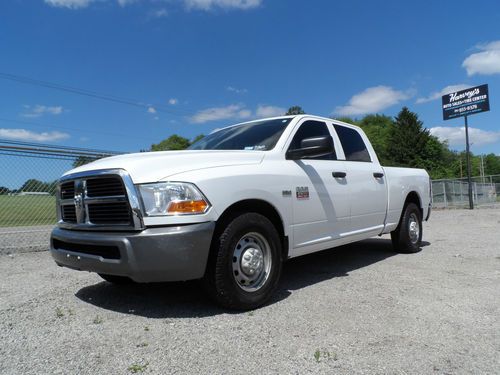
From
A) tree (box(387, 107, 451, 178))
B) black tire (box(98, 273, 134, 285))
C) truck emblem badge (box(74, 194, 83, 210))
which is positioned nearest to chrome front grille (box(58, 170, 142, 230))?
truck emblem badge (box(74, 194, 83, 210))

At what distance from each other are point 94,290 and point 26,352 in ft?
5.54

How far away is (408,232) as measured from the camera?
22.1 feet

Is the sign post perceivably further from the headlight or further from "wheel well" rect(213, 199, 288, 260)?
the headlight

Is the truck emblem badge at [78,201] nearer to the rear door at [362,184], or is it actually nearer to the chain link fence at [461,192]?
the rear door at [362,184]

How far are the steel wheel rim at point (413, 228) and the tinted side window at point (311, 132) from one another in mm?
2504

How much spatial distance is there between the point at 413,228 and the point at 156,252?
16.7 ft

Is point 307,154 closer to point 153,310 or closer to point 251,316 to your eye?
point 251,316

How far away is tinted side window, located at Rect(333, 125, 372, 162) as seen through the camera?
18.2 feet

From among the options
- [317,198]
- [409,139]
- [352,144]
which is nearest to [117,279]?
[317,198]

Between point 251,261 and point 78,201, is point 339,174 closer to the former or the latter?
point 251,261

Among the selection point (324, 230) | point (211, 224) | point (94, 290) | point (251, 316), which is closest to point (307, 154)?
point (324, 230)

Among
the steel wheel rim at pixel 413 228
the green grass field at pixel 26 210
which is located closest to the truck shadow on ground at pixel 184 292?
the steel wheel rim at pixel 413 228

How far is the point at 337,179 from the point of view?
4961 mm

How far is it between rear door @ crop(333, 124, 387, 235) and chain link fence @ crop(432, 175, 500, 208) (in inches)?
764
